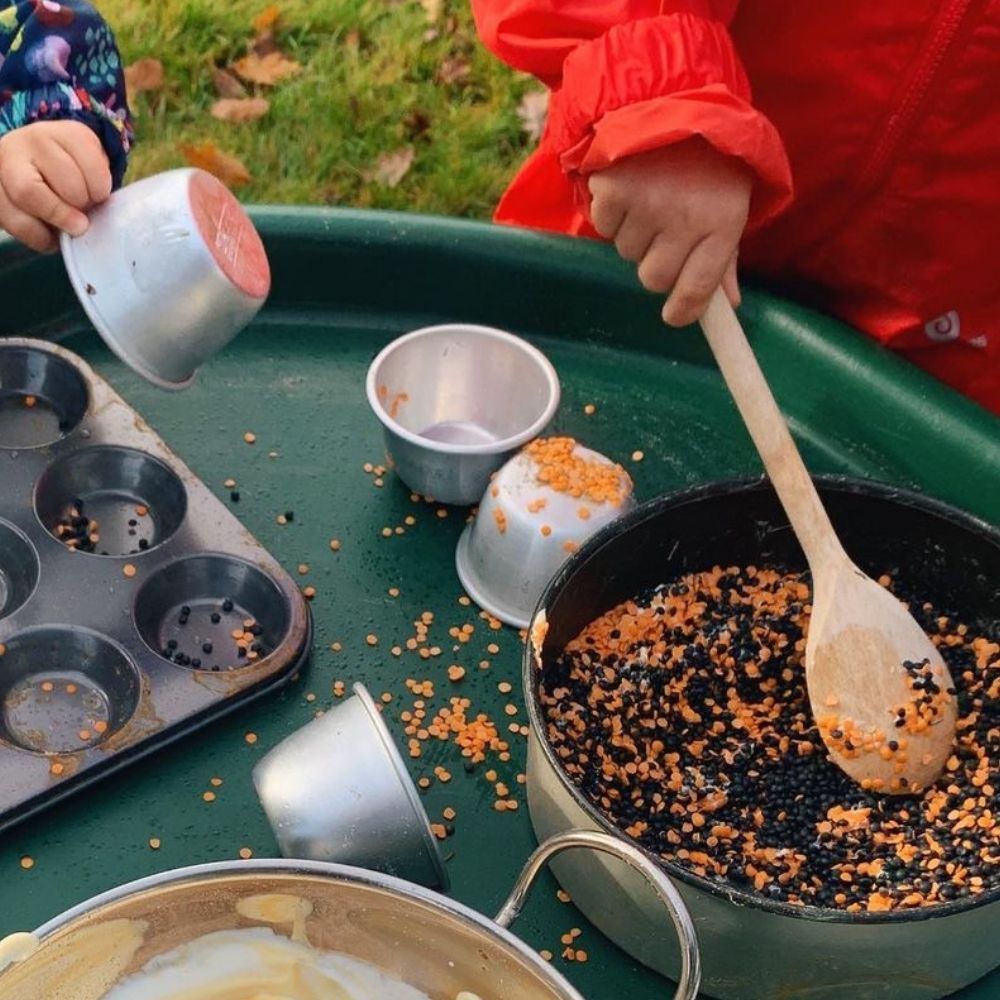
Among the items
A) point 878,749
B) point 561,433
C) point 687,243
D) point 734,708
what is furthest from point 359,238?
point 878,749

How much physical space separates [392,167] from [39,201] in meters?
1.33

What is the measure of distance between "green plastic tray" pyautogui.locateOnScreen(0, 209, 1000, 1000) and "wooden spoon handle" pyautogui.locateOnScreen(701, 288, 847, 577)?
1.02ft

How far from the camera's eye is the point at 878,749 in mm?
1287

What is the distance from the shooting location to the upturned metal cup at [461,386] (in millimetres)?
1637

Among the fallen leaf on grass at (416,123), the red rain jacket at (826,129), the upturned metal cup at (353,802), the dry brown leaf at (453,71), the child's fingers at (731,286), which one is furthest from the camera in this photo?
the dry brown leaf at (453,71)

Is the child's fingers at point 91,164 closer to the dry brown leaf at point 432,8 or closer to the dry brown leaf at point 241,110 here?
the dry brown leaf at point 241,110

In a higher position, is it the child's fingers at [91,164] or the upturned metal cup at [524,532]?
the child's fingers at [91,164]

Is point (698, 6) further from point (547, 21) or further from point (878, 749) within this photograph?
point (878, 749)

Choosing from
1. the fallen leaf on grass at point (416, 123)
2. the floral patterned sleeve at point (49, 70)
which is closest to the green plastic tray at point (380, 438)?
the floral patterned sleeve at point (49, 70)

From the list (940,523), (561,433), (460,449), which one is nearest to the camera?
(940,523)

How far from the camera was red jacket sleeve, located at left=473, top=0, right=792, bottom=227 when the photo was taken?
1.25m

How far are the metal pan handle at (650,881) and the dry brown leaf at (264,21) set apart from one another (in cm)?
219

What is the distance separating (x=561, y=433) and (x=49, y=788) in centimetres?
76

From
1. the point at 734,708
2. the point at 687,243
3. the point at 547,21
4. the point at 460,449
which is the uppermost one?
the point at 547,21
